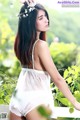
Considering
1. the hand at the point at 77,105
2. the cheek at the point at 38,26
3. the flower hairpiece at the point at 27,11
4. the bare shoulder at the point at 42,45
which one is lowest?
the hand at the point at 77,105

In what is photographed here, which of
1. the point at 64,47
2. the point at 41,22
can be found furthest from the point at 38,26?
the point at 64,47

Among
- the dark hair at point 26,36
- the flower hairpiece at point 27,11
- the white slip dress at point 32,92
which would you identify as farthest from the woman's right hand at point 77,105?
the flower hairpiece at point 27,11

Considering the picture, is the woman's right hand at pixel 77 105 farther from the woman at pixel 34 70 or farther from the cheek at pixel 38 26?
the cheek at pixel 38 26

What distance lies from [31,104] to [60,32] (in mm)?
501

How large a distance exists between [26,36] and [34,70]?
0.24 meters

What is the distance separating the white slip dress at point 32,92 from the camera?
1776mm

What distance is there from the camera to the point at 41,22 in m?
1.79

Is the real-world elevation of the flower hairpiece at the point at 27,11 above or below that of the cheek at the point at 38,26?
above

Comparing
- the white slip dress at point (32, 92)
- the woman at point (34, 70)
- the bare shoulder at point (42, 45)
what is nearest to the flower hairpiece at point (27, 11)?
the woman at point (34, 70)

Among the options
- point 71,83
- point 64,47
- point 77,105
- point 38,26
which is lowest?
point 77,105

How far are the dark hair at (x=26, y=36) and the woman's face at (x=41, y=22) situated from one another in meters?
0.02

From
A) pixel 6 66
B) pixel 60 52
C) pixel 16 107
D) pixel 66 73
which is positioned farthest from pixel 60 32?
pixel 16 107

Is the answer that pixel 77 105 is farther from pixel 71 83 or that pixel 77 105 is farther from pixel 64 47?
pixel 64 47

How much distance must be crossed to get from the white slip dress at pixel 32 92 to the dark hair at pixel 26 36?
0.09 metres
